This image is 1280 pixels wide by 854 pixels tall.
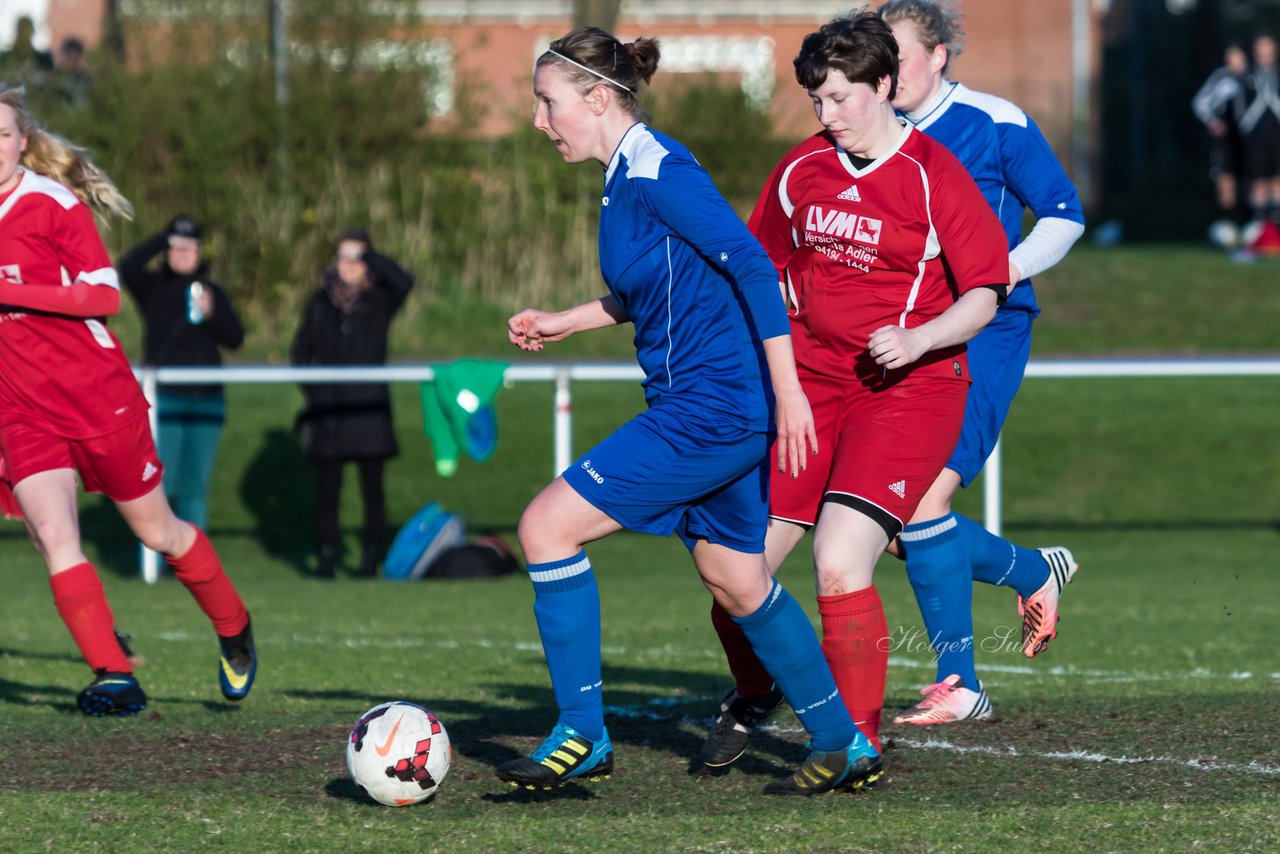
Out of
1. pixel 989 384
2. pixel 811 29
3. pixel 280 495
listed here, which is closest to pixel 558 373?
pixel 280 495

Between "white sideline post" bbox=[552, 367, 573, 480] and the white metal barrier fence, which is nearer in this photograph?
the white metal barrier fence

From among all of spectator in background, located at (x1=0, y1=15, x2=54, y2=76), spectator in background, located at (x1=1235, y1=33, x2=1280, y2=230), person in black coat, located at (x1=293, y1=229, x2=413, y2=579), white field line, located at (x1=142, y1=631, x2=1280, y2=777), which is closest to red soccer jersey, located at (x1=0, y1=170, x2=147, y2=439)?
white field line, located at (x1=142, y1=631, x2=1280, y2=777)

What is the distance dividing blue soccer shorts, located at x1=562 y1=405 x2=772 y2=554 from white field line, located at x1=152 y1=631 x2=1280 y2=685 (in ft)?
8.98

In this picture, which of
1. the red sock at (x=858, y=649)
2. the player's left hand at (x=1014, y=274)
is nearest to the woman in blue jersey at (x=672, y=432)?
the red sock at (x=858, y=649)

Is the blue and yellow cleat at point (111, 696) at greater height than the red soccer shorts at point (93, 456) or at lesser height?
lesser

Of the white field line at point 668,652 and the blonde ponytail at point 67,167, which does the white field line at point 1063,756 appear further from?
the blonde ponytail at point 67,167

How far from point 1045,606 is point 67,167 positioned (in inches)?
150

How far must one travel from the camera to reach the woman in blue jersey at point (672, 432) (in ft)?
15.1

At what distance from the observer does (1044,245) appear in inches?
223

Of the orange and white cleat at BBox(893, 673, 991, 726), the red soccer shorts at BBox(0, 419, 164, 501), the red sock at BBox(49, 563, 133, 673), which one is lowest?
the orange and white cleat at BBox(893, 673, 991, 726)

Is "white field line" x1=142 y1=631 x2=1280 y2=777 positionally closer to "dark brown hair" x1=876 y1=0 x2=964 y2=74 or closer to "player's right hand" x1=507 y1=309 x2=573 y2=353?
"player's right hand" x1=507 y1=309 x2=573 y2=353

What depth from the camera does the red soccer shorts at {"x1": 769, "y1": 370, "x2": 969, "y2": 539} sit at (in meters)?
4.95

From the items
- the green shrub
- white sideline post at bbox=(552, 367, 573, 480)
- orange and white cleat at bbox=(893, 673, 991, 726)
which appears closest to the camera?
orange and white cleat at bbox=(893, 673, 991, 726)

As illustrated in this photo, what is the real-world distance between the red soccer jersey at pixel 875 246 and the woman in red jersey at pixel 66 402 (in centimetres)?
241
